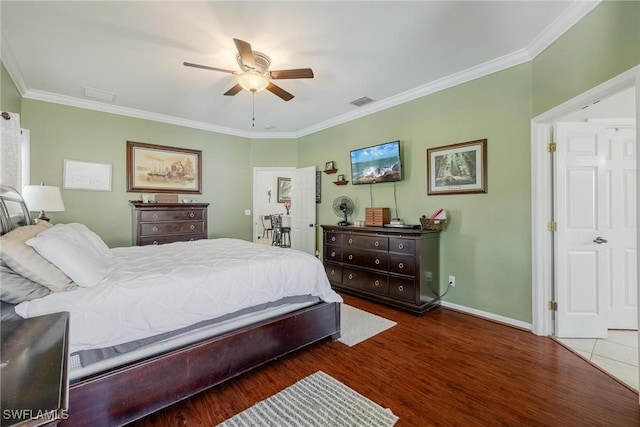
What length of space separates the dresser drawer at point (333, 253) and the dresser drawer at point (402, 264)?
884 millimetres

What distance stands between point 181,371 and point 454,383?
187cm

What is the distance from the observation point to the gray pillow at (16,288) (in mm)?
1348

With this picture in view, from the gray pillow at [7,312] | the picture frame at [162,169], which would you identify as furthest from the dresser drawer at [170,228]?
the gray pillow at [7,312]

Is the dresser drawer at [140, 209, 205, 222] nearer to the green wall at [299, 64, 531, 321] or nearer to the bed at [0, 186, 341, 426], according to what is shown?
the bed at [0, 186, 341, 426]

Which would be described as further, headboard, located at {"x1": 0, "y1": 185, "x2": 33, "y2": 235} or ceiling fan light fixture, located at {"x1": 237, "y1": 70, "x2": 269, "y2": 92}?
ceiling fan light fixture, located at {"x1": 237, "y1": 70, "x2": 269, "y2": 92}

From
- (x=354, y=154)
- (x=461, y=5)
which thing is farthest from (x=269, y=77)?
(x=354, y=154)

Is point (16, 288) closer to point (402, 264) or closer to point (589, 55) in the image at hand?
point (402, 264)

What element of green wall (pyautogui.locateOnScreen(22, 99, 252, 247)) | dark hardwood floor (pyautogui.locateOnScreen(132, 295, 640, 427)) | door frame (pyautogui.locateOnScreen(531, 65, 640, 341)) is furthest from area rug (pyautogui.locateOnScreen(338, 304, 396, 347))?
green wall (pyautogui.locateOnScreen(22, 99, 252, 247))

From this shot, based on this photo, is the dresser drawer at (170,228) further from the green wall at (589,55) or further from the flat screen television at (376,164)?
the green wall at (589,55)

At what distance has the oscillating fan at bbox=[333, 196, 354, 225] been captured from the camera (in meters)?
4.56

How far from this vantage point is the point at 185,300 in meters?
1.72

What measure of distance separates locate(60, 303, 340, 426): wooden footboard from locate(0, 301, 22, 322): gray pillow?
17.2 inches

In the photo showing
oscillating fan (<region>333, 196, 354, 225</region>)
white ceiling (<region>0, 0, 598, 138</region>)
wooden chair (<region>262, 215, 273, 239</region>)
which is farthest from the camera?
wooden chair (<region>262, 215, 273, 239</region>)

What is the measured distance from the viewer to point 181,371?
1.70 m
